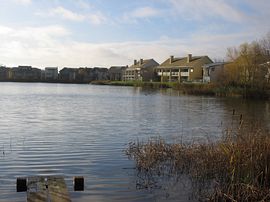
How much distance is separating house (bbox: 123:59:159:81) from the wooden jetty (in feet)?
413

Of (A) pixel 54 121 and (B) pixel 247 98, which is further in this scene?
(B) pixel 247 98

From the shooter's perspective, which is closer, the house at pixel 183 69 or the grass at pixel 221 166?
the grass at pixel 221 166

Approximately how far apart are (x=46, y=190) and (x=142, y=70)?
13246 cm

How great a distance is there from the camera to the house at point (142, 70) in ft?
449

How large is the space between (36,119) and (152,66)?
11738cm

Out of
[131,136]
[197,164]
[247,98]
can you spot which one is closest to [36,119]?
[131,136]

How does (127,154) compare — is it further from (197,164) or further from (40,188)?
(40,188)

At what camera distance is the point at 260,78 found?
61594 mm

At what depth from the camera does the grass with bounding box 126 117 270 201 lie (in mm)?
8609

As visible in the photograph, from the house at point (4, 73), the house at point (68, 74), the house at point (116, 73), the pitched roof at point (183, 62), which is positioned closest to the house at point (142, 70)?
the pitched roof at point (183, 62)

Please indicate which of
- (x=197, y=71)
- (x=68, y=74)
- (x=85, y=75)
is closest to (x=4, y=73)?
(x=68, y=74)

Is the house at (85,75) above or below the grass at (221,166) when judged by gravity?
above

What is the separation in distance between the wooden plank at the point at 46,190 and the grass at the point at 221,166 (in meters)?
3.38

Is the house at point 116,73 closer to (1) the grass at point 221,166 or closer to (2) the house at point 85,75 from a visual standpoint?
(2) the house at point 85,75
